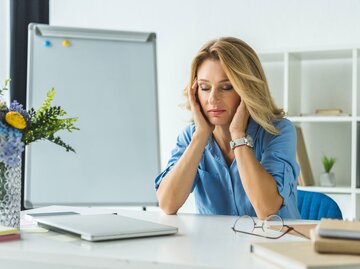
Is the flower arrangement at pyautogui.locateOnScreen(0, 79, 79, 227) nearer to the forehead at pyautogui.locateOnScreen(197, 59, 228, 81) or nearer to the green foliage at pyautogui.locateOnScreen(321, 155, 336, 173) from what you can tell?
the forehead at pyautogui.locateOnScreen(197, 59, 228, 81)

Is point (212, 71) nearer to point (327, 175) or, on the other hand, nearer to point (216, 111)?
point (216, 111)

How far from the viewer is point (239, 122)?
2125mm

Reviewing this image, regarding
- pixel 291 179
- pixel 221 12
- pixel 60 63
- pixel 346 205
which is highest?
pixel 221 12

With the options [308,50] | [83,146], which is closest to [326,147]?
[308,50]

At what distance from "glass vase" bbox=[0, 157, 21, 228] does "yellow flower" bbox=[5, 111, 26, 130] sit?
104 mm

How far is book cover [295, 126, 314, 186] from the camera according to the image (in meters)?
3.31

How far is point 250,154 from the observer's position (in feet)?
6.60

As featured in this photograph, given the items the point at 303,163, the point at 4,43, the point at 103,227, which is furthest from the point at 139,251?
the point at 4,43

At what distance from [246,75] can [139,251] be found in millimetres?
964

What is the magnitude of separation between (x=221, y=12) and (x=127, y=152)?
4.77 ft

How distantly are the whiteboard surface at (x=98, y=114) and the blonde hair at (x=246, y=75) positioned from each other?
0.74 meters

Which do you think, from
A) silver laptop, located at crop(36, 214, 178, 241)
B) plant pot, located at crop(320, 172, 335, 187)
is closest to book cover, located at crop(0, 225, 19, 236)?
silver laptop, located at crop(36, 214, 178, 241)

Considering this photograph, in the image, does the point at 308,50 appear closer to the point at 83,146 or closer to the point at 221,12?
the point at 221,12

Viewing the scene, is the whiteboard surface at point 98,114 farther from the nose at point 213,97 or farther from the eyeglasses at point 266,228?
the eyeglasses at point 266,228
